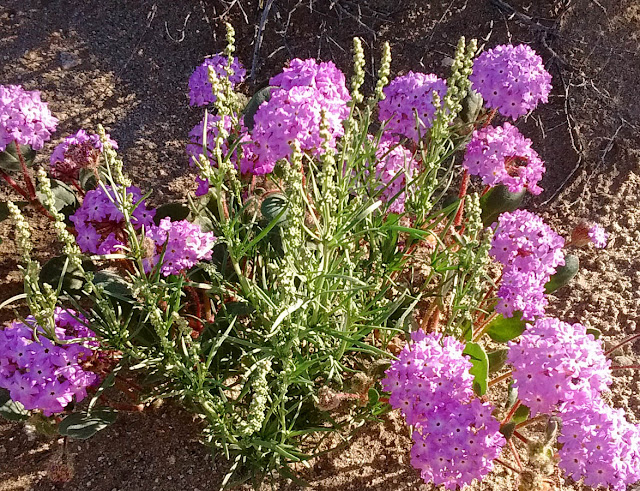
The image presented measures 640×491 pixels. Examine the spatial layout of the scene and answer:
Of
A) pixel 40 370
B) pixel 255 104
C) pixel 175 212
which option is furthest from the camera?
pixel 255 104

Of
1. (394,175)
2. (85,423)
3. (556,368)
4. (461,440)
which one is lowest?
(85,423)

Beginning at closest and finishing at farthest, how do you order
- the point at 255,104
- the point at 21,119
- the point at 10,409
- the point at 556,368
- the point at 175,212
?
the point at 556,368
the point at 10,409
the point at 21,119
the point at 175,212
the point at 255,104

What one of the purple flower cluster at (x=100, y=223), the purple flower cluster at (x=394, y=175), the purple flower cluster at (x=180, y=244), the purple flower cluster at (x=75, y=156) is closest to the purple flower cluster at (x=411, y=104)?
the purple flower cluster at (x=394, y=175)

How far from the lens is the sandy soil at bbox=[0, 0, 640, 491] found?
368cm

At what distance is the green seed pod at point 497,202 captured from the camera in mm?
3270

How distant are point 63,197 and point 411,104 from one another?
5.27 ft

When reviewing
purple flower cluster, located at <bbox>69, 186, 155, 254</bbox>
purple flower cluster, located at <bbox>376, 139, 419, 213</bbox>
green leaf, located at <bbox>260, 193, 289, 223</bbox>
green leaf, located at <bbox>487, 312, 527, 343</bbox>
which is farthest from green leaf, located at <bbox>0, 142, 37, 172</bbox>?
green leaf, located at <bbox>487, 312, 527, 343</bbox>

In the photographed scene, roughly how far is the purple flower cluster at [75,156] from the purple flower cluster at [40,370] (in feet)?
2.41

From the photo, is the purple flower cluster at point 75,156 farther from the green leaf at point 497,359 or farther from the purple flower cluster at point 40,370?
the green leaf at point 497,359

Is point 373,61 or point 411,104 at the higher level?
point 411,104

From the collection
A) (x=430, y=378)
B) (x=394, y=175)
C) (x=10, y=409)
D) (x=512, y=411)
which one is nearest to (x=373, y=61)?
(x=394, y=175)

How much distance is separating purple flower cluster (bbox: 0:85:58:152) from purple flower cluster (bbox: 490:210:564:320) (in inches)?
77.3

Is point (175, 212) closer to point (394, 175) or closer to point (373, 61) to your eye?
point (394, 175)

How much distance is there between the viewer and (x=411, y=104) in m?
2.71
